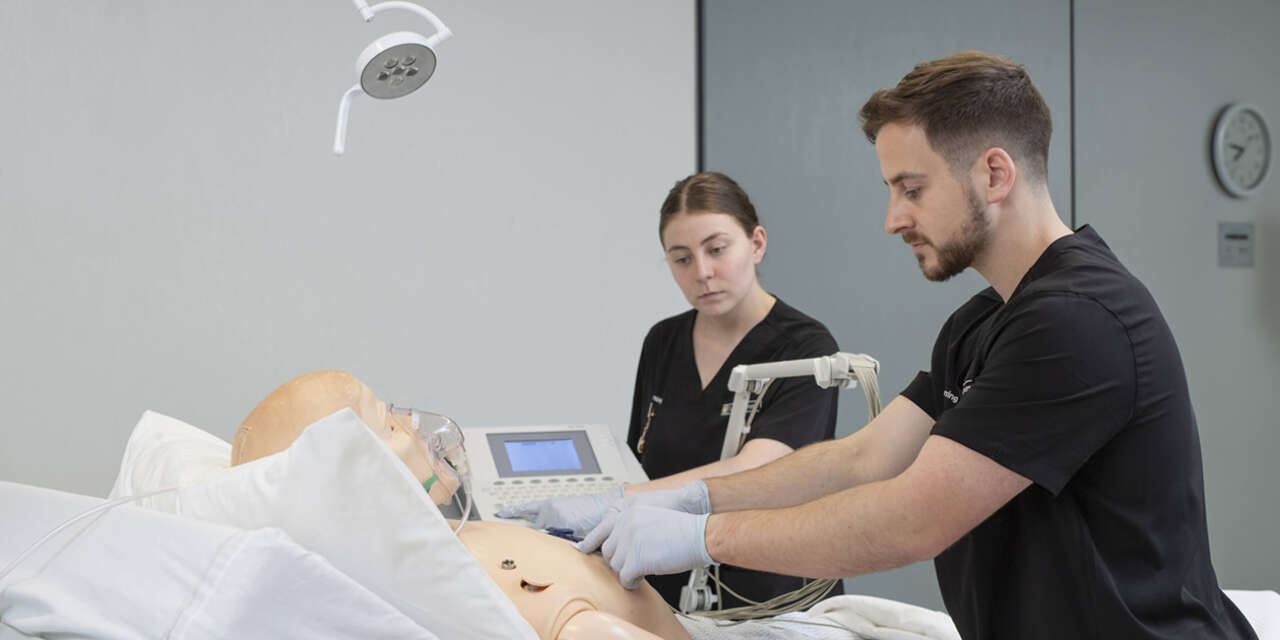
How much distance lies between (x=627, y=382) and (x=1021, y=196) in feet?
6.18

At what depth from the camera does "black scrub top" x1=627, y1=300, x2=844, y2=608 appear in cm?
202

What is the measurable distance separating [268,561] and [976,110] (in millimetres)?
1048

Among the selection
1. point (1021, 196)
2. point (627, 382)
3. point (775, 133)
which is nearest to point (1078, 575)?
point (1021, 196)

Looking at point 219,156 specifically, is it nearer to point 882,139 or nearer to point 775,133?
point 775,133

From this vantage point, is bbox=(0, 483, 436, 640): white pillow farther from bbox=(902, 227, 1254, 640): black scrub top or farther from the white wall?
the white wall

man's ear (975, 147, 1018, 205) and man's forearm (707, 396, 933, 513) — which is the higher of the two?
man's ear (975, 147, 1018, 205)

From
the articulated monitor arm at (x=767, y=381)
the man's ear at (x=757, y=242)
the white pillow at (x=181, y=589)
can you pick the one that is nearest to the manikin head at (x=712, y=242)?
the man's ear at (x=757, y=242)

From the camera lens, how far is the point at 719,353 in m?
2.20

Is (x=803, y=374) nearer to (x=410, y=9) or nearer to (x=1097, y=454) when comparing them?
(x=1097, y=454)

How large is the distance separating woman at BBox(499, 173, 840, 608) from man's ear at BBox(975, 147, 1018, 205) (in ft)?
2.21

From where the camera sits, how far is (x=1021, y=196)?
1.44 m

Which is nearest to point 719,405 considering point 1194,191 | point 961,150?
point 961,150

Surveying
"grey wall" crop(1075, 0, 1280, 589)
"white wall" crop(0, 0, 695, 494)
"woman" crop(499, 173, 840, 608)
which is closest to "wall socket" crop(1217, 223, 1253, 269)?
"grey wall" crop(1075, 0, 1280, 589)

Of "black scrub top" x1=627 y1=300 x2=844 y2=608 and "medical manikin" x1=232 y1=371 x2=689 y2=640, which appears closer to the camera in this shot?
"medical manikin" x1=232 y1=371 x2=689 y2=640
